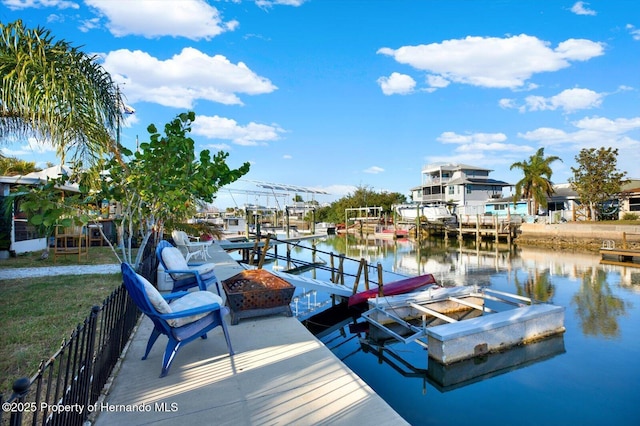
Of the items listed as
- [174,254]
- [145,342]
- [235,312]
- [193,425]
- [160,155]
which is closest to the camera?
[193,425]

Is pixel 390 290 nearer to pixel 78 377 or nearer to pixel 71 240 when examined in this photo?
pixel 78 377

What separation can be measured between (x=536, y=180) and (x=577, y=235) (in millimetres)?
13838

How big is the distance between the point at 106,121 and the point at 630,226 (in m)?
29.7

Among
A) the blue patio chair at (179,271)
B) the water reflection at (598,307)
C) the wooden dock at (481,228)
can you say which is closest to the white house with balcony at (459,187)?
the wooden dock at (481,228)

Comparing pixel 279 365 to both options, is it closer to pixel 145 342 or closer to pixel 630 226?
pixel 145 342

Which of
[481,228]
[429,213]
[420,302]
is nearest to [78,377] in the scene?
[420,302]

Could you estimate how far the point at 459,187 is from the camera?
51.3 m

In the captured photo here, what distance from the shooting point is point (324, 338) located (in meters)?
8.63

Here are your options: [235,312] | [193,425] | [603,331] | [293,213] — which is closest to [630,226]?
[603,331]

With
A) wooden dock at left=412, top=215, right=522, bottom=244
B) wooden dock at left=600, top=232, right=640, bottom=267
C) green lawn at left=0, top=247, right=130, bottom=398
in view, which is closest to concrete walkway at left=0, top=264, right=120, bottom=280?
green lawn at left=0, top=247, right=130, bottom=398

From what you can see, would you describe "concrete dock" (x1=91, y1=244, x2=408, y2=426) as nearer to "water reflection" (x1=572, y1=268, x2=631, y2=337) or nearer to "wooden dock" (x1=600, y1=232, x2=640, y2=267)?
"water reflection" (x1=572, y1=268, x2=631, y2=337)

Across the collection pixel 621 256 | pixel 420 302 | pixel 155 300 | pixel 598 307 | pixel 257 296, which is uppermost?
pixel 155 300

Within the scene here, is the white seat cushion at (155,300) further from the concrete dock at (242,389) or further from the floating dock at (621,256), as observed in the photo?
the floating dock at (621,256)

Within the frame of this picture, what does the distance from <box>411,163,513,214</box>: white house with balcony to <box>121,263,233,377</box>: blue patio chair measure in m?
45.6
